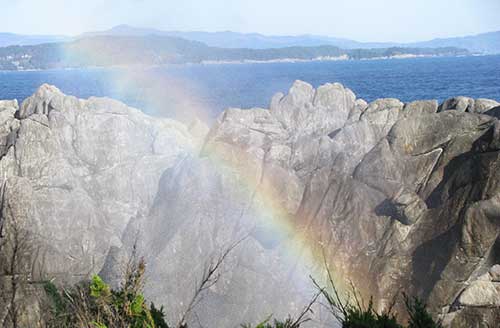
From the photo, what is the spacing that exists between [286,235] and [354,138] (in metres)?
7.70

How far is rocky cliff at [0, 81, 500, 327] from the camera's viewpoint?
21844 millimetres

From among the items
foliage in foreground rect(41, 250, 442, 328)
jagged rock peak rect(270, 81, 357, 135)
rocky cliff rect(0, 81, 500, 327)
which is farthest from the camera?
jagged rock peak rect(270, 81, 357, 135)

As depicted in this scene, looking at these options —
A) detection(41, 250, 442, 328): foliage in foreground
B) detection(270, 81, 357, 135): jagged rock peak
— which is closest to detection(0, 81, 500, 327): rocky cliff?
detection(270, 81, 357, 135): jagged rock peak

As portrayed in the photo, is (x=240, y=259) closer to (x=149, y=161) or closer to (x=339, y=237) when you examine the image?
(x=339, y=237)

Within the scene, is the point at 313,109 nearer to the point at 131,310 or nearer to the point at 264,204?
the point at 264,204

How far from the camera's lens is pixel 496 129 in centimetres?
2325

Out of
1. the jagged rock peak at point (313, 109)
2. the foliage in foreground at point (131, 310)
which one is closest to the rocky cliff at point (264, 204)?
the jagged rock peak at point (313, 109)

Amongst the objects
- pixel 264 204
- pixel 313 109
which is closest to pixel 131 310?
pixel 264 204

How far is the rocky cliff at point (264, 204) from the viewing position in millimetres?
21844

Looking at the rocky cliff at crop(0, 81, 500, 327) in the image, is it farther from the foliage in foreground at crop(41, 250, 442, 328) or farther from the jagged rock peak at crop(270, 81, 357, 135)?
the foliage in foreground at crop(41, 250, 442, 328)

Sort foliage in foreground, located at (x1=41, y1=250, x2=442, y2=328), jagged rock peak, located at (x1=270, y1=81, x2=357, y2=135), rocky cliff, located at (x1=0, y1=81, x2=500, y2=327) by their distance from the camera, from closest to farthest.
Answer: foliage in foreground, located at (x1=41, y1=250, x2=442, y2=328) < rocky cliff, located at (x1=0, y1=81, x2=500, y2=327) < jagged rock peak, located at (x1=270, y1=81, x2=357, y2=135)

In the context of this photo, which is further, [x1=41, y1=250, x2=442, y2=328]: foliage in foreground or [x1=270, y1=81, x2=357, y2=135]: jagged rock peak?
[x1=270, y1=81, x2=357, y2=135]: jagged rock peak

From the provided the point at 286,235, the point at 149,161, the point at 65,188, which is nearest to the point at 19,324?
the point at 286,235

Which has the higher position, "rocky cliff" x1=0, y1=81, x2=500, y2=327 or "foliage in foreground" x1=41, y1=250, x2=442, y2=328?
"foliage in foreground" x1=41, y1=250, x2=442, y2=328
